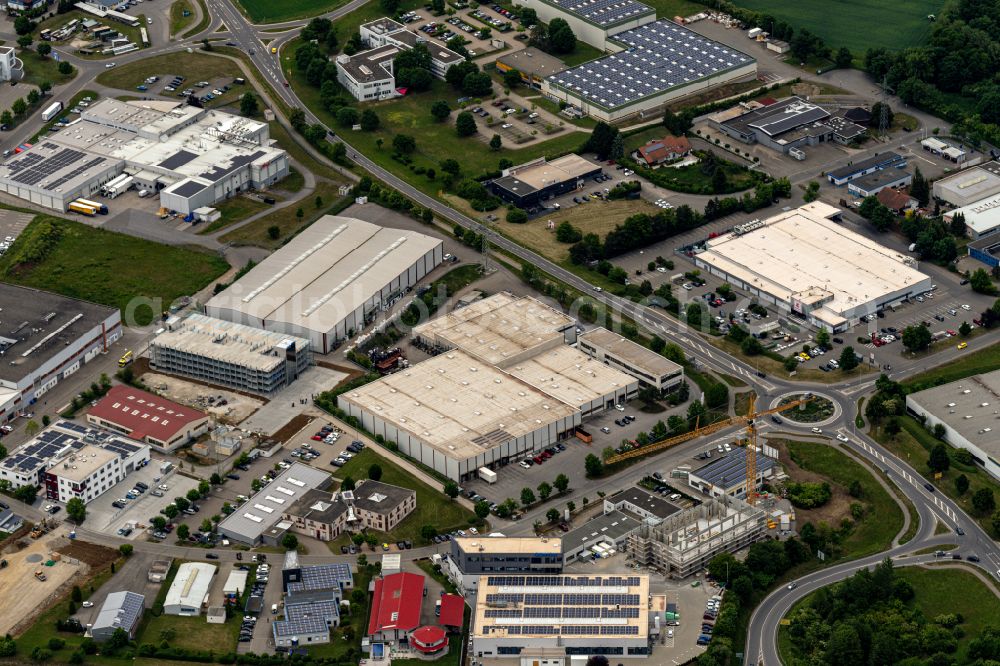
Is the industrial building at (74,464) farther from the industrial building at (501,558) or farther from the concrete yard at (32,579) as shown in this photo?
the industrial building at (501,558)

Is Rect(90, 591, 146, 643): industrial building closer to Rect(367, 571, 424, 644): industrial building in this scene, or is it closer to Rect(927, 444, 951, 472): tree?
Rect(367, 571, 424, 644): industrial building

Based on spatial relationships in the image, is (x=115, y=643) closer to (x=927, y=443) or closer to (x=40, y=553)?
(x=40, y=553)

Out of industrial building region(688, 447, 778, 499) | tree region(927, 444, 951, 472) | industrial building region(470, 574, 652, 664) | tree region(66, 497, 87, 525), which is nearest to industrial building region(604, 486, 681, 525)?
industrial building region(688, 447, 778, 499)

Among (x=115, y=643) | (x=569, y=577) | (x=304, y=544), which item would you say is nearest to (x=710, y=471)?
(x=569, y=577)

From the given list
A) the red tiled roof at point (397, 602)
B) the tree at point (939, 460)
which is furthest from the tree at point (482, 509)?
the tree at point (939, 460)

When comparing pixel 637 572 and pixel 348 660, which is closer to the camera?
pixel 348 660

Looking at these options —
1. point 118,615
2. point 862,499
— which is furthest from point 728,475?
point 118,615
